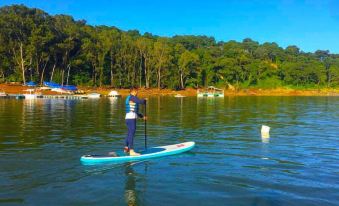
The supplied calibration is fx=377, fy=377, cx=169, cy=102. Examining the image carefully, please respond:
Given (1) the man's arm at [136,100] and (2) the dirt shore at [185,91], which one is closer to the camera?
(1) the man's arm at [136,100]

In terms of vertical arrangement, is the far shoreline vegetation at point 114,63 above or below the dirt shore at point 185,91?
above

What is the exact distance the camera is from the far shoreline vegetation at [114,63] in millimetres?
105438

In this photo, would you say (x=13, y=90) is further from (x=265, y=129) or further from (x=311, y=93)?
(x=311, y=93)

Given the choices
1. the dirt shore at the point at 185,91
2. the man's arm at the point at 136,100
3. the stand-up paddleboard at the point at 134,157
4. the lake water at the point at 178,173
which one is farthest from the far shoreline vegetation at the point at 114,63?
the man's arm at the point at 136,100

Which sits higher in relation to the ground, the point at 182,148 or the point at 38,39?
the point at 38,39

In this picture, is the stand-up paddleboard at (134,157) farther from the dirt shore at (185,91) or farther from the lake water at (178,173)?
the dirt shore at (185,91)

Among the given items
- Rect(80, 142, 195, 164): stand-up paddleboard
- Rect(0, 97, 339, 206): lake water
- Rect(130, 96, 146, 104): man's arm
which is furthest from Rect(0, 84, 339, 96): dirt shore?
Rect(130, 96, 146, 104): man's arm

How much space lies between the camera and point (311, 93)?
A: 16162cm

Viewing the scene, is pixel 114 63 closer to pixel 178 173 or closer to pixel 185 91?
pixel 185 91

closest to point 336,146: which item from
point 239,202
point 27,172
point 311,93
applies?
point 239,202

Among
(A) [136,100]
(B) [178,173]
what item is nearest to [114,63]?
(A) [136,100]

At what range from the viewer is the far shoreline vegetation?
105 metres

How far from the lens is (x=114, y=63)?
418 feet

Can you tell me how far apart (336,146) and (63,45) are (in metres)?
95.8
